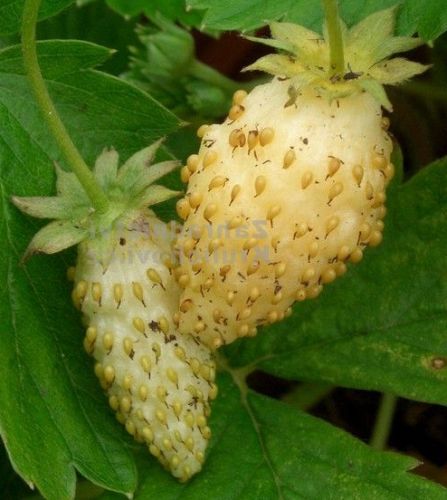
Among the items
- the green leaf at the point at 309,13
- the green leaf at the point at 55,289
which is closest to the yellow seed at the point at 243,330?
the green leaf at the point at 55,289

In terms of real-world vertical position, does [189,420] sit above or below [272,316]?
below

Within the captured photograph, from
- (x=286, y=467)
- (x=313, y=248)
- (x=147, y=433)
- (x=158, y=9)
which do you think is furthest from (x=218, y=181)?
(x=158, y=9)

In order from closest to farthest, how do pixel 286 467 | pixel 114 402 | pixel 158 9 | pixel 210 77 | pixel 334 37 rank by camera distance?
pixel 334 37
pixel 114 402
pixel 286 467
pixel 158 9
pixel 210 77

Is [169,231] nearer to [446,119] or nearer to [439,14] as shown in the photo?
[439,14]

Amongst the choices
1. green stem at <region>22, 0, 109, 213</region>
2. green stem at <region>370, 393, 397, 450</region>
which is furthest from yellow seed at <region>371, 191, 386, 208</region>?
green stem at <region>370, 393, 397, 450</region>

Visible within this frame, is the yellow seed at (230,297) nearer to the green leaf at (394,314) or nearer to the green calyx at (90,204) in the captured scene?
the green calyx at (90,204)

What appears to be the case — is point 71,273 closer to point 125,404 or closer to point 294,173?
point 125,404
